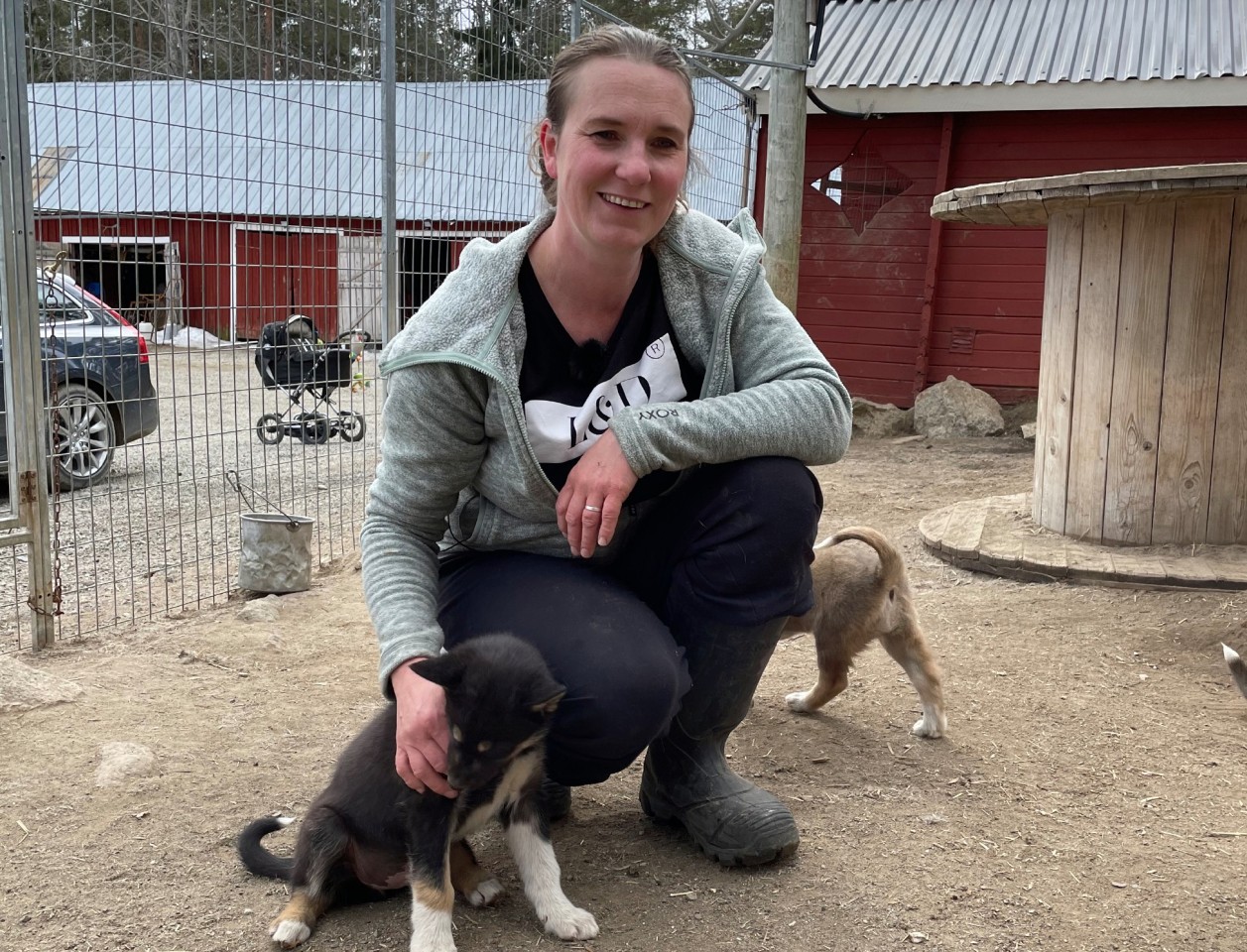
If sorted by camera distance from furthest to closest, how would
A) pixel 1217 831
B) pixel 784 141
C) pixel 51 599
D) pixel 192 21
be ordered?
1. pixel 784 141
2. pixel 192 21
3. pixel 51 599
4. pixel 1217 831

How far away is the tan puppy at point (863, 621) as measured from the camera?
3.55 meters

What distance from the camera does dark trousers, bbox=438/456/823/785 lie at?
231 cm

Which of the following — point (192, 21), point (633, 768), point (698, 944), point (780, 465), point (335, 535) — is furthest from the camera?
point (335, 535)

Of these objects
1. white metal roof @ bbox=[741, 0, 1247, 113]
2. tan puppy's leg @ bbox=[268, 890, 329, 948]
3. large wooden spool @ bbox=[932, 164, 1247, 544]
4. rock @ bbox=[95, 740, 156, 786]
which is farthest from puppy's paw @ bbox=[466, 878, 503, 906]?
white metal roof @ bbox=[741, 0, 1247, 113]

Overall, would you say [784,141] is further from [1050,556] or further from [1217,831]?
[1217,831]

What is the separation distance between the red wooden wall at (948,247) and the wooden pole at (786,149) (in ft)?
9.56

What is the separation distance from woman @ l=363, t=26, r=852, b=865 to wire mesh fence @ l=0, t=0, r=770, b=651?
23.6 inches

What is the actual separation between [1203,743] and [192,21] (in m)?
4.88

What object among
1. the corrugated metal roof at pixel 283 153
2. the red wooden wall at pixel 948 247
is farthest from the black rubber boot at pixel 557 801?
the red wooden wall at pixel 948 247

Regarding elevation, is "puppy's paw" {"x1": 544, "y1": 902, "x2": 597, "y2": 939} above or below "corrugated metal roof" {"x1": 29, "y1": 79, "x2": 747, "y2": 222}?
below

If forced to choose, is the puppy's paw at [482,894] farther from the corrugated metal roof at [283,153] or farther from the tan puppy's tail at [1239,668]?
the corrugated metal roof at [283,153]

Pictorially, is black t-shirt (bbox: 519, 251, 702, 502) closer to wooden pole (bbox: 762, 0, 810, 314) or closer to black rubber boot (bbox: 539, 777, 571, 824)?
black rubber boot (bbox: 539, 777, 571, 824)

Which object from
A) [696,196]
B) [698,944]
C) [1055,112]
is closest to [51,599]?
[698,944]

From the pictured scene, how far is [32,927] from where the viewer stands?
237 centimetres
